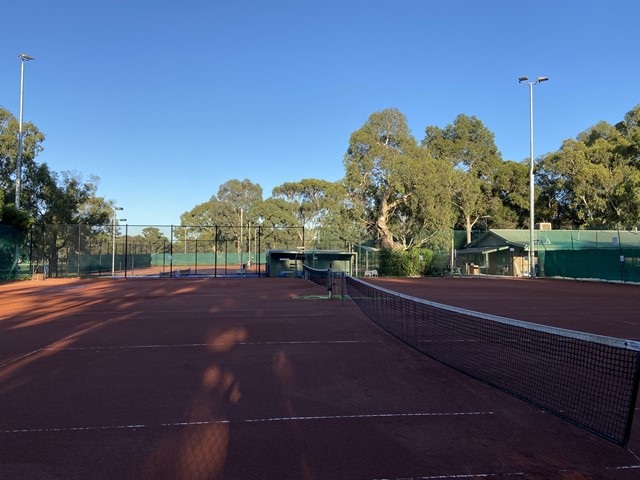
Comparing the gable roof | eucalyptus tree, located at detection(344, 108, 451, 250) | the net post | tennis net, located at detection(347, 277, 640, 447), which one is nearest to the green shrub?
eucalyptus tree, located at detection(344, 108, 451, 250)

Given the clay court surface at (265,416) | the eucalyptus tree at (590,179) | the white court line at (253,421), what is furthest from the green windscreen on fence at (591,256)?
the white court line at (253,421)

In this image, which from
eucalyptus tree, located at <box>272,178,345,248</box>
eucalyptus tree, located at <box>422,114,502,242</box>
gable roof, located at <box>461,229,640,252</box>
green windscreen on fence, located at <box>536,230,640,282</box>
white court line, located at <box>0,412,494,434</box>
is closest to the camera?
white court line, located at <box>0,412,494,434</box>

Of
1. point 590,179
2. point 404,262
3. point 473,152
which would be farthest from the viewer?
point 473,152

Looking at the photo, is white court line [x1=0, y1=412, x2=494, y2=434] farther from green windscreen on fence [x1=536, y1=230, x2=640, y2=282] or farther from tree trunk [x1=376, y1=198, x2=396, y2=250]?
tree trunk [x1=376, y1=198, x2=396, y2=250]

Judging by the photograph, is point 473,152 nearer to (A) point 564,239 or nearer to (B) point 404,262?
(A) point 564,239

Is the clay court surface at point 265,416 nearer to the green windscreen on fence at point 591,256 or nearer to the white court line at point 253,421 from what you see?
the white court line at point 253,421

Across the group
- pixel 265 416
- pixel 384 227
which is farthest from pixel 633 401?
pixel 384 227

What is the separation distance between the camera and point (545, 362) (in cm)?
744

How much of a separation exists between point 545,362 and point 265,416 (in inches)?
186

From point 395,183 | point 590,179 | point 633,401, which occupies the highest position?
point 590,179

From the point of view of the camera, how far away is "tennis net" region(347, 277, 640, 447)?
4.96 meters

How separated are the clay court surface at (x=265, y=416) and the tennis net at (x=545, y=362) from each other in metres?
0.35

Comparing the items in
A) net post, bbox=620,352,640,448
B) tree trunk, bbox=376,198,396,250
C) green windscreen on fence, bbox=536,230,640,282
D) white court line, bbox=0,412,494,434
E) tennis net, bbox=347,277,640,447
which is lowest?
white court line, bbox=0,412,494,434

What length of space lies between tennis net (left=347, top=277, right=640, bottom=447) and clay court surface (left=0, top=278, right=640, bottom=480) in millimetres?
350
